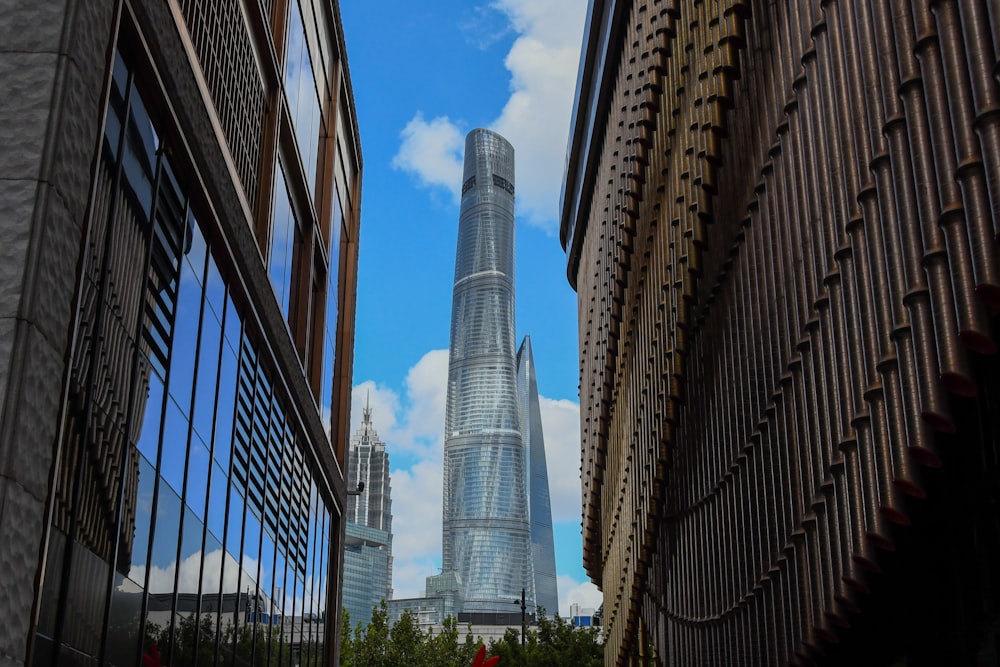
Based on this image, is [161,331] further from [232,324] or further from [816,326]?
[816,326]

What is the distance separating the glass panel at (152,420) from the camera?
1436 cm

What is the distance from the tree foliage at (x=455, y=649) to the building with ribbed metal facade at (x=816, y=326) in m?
33.1

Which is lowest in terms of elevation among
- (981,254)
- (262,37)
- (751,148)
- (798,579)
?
(798,579)

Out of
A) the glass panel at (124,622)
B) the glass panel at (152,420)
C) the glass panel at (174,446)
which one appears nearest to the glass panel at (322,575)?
the glass panel at (174,446)

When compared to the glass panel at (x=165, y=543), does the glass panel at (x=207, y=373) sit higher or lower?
higher

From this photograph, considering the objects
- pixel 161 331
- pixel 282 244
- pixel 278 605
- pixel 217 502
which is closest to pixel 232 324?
pixel 217 502

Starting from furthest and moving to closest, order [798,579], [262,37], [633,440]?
[633,440] < [262,37] < [798,579]

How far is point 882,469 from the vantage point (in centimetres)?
1144

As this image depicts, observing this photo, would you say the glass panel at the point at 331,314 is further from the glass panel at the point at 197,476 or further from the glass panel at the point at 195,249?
the glass panel at the point at 195,249

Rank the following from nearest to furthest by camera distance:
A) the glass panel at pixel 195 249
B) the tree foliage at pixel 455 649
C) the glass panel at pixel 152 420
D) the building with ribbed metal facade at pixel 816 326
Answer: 1. the building with ribbed metal facade at pixel 816 326
2. the glass panel at pixel 152 420
3. the glass panel at pixel 195 249
4. the tree foliage at pixel 455 649

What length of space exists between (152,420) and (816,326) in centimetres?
800

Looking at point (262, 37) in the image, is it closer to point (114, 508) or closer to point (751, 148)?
point (751, 148)

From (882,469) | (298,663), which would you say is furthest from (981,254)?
(298,663)

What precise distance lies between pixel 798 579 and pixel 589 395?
2148 cm
